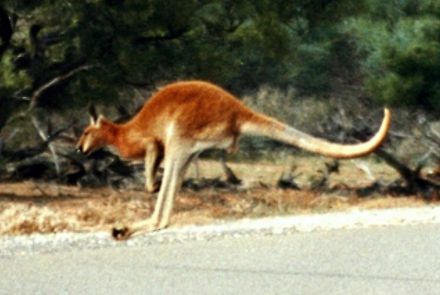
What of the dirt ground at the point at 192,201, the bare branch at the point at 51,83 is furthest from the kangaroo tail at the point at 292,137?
the bare branch at the point at 51,83

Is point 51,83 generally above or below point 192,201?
above

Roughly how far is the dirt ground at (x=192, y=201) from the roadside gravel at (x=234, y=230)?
106 centimetres

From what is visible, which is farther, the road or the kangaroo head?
the road

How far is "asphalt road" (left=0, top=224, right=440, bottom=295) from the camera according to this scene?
32.1 ft

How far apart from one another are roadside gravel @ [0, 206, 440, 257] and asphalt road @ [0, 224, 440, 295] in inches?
9.3

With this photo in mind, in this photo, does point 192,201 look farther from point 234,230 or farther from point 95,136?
point 95,136

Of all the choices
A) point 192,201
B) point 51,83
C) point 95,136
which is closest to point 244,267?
point 95,136

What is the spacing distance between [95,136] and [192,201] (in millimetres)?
11983

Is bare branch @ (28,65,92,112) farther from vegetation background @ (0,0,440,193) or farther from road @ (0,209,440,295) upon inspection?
road @ (0,209,440,295)

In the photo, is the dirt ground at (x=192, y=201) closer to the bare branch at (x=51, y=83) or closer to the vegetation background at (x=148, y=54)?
the vegetation background at (x=148, y=54)

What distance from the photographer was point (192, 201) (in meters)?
20.8

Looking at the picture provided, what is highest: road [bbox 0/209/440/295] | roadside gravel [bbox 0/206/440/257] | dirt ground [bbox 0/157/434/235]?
road [bbox 0/209/440/295]

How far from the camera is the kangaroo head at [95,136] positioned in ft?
28.6

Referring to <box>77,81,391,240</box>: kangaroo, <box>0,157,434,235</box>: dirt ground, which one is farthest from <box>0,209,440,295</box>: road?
<box>0,157,434,235</box>: dirt ground
